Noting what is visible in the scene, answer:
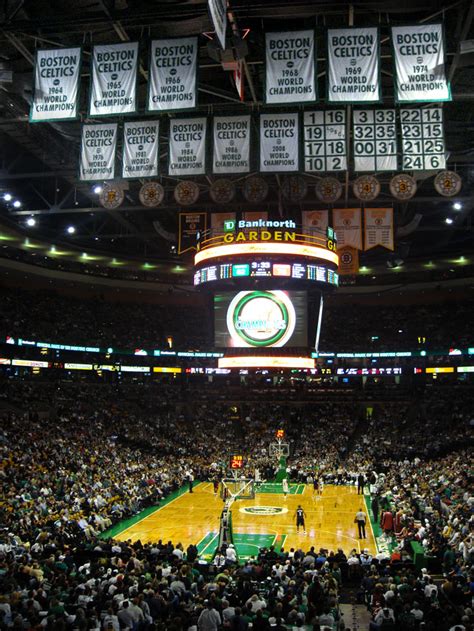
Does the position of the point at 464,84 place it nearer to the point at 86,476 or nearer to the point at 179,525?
the point at 179,525

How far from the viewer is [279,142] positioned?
1686 cm

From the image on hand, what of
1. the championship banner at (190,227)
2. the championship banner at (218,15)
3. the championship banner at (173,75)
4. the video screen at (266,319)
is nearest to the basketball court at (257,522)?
the video screen at (266,319)

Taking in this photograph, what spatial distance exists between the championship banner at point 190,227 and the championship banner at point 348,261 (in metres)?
5.91

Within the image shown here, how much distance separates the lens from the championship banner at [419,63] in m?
14.5

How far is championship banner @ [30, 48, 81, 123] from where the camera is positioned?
623 inches

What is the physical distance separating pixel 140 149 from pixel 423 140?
24.5 feet

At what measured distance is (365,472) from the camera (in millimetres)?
35781

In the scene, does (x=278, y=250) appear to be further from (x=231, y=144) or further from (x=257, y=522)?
(x=257, y=522)

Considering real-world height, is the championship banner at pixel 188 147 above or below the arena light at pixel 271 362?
above

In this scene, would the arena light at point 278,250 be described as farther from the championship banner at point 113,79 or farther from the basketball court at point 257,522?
the championship banner at point 113,79

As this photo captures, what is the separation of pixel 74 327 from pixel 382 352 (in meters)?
22.7

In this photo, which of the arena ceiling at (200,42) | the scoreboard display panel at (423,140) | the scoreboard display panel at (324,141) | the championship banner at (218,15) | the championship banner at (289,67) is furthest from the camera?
the scoreboard display panel at (324,141)

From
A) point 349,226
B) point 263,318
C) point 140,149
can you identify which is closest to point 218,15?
point 140,149

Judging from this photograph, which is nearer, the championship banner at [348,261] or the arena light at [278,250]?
the arena light at [278,250]
